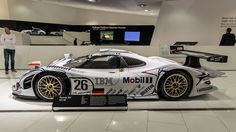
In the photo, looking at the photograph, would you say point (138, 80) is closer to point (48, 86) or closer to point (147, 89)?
point (147, 89)

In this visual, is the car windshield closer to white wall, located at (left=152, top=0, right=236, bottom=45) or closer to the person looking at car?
the person looking at car

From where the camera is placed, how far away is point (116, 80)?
4.43m

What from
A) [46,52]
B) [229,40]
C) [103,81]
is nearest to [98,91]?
[103,81]

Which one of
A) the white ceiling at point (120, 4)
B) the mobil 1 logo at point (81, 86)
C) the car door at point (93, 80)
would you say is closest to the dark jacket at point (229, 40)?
the white ceiling at point (120, 4)

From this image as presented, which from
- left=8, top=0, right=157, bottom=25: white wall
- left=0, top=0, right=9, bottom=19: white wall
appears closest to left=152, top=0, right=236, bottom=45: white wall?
left=0, top=0, right=9, bottom=19: white wall

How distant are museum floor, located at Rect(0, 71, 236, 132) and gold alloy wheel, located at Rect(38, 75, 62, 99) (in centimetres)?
25

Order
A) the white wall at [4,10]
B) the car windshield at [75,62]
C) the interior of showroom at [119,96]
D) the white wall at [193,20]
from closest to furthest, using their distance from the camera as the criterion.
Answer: the interior of showroom at [119,96]
the car windshield at [75,62]
the white wall at [193,20]
the white wall at [4,10]

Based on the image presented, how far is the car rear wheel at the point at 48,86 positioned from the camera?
4395 mm

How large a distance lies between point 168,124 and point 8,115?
2.36 metres

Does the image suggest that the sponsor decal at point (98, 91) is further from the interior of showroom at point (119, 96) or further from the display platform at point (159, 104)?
the display platform at point (159, 104)

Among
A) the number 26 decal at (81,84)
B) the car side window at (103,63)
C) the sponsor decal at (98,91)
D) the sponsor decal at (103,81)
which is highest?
the car side window at (103,63)

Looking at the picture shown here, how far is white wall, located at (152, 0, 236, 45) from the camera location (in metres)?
9.93

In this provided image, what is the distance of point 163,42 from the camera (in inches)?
443

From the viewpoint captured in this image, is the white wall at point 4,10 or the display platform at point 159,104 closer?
the display platform at point 159,104
